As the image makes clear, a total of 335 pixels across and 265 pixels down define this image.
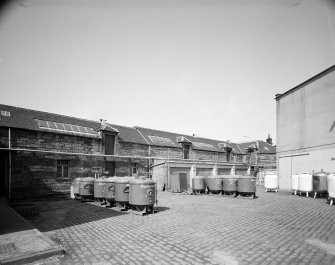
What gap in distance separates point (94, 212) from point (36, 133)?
10.7 meters

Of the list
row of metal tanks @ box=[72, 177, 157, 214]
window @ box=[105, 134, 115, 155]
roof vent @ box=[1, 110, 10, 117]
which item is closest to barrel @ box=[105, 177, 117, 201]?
row of metal tanks @ box=[72, 177, 157, 214]

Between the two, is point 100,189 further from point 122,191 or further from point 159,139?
point 159,139

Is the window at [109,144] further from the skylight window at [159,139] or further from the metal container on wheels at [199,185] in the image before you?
the metal container on wheels at [199,185]

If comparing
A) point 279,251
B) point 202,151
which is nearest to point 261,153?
point 202,151

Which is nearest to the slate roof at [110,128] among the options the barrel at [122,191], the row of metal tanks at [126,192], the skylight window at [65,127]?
the skylight window at [65,127]

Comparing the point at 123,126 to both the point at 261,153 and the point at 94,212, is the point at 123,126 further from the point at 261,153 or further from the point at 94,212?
the point at 261,153

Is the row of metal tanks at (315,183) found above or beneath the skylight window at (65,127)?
beneath

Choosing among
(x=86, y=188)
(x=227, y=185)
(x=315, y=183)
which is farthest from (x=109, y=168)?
(x=315, y=183)

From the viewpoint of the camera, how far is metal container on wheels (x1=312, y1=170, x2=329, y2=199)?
1530cm

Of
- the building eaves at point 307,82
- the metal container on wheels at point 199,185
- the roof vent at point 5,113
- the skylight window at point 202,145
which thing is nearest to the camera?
the building eaves at point 307,82

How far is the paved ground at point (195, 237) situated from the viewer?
5047mm

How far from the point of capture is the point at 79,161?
20.1 m

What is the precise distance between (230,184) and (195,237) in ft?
36.4

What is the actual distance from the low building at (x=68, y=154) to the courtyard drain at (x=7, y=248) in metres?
12.6
